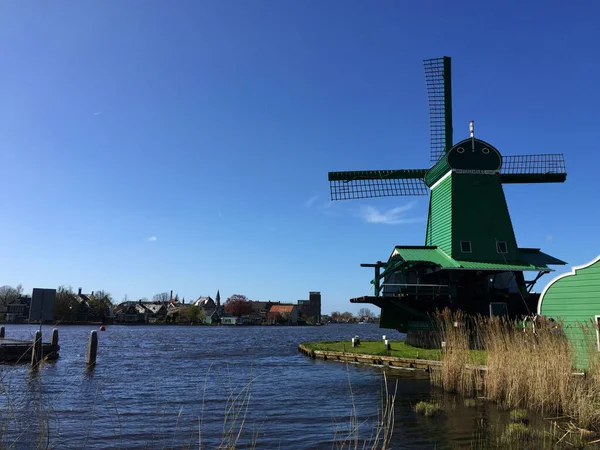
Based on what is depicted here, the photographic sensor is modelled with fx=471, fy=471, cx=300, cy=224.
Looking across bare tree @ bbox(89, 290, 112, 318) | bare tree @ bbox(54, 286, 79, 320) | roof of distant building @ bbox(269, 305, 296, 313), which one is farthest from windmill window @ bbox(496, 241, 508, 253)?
roof of distant building @ bbox(269, 305, 296, 313)

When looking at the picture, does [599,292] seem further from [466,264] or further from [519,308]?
[519,308]

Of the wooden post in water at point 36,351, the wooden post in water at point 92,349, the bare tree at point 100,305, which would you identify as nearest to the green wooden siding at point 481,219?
the wooden post in water at point 92,349

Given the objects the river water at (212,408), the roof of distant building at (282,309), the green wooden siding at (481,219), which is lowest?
the river water at (212,408)

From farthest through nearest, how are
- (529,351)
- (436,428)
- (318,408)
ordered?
(318,408) < (529,351) < (436,428)

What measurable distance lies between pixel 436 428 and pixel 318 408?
4.01m

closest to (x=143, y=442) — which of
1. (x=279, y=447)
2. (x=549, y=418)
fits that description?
(x=279, y=447)

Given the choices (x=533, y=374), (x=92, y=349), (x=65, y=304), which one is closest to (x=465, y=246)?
(x=533, y=374)

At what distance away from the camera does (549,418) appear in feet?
35.0

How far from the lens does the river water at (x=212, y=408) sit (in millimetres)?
9609

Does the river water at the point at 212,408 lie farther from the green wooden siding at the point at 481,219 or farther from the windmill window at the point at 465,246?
the green wooden siding at the point at 481,219

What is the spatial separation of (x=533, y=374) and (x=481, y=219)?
55.0ft

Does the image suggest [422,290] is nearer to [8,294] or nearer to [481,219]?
[481,219]

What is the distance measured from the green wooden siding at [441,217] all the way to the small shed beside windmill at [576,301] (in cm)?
1037

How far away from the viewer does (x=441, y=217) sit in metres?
28.3
